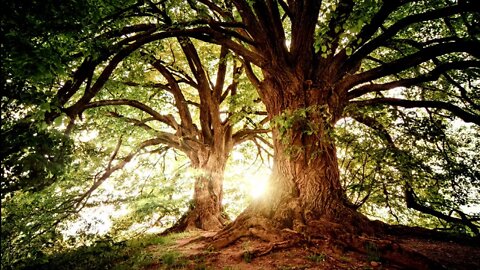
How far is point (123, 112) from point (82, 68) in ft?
21.2

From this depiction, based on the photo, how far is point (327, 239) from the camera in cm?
494

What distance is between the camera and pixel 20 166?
8.96 feet

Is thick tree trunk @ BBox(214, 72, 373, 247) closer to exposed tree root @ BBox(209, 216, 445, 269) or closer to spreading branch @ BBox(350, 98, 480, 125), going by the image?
exposed tree root @ BBox(209, 216, 445, 269)

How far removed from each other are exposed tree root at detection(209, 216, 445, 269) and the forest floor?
0.24 ft

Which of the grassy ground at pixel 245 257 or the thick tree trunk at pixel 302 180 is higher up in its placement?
the thick tree trunk at pixel 302 180

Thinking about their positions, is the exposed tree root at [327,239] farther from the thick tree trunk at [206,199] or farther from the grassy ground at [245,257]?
the thick tree trunk at [206,199]

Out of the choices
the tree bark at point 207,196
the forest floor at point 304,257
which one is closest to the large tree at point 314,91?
the forest floor at point 304,257

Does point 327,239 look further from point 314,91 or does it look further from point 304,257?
point 314,91

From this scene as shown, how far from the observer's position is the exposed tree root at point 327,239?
436 cm

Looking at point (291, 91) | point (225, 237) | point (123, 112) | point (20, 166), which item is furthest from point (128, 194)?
point (20, 166)

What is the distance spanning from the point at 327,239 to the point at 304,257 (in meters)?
0.62

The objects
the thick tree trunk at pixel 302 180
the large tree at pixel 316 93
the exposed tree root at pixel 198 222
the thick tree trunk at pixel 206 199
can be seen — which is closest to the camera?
the large tree at pixel 316 93

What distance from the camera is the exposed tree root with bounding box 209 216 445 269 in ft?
14.3

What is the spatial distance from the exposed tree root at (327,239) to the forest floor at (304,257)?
72 millimetres
